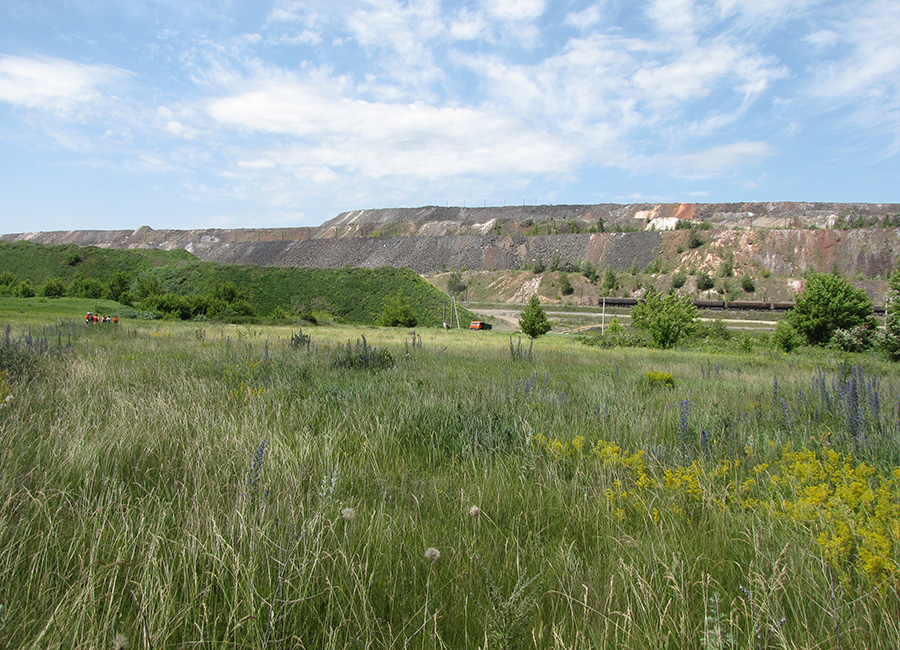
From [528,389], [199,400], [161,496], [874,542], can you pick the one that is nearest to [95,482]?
[161,496]

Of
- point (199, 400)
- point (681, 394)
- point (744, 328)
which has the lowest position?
point (744, 328)

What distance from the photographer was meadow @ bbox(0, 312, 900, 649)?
5.12 feet

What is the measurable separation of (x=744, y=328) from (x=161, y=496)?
4839cm

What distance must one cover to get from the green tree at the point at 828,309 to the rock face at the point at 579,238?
169 feet

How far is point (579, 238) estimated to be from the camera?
301 feet

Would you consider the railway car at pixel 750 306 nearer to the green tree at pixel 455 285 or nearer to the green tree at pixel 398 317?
the green tree at pixel 455 285

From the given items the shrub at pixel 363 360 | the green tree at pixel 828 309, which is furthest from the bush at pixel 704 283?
the shrub at pixel 363 360

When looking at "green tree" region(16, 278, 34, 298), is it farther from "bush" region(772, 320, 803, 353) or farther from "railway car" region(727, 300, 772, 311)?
"railway car" region(727, 300, 772, 311)

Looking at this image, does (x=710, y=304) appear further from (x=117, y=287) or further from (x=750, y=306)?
(x=117, y=287)

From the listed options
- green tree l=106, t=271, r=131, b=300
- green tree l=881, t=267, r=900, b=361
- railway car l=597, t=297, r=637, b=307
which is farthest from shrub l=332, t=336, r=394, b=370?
railway car l=597, t=297, r=637, b=307

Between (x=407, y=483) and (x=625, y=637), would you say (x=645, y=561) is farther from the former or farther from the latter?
(x=407, y=483)

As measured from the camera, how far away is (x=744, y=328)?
141 ft

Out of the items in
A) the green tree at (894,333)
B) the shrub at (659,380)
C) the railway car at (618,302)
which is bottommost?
the railway car at (618,302)

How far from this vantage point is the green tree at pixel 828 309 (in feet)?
79.8
